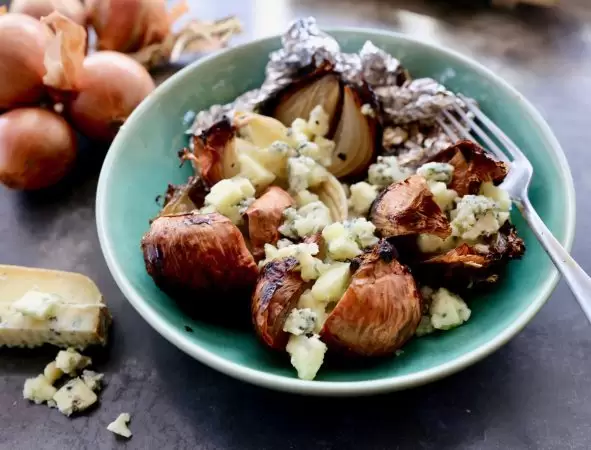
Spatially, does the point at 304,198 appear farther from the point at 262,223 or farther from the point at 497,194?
the point at 497,194

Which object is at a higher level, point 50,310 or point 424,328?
point 424,328

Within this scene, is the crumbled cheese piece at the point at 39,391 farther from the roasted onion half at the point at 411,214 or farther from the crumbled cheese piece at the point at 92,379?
the roasted onion half at the point at 411,214

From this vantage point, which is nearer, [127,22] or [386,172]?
[386,172]

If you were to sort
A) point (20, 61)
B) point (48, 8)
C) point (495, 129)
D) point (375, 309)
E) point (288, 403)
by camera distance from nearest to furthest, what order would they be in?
point (375, 309) < point (288, 403) < point (495, 129) < point (20, 61) < point (48, 8)

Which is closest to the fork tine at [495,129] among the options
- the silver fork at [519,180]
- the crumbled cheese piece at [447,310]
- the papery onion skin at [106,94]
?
the silver fork at [519,180]

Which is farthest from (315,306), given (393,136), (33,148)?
(33,148)
